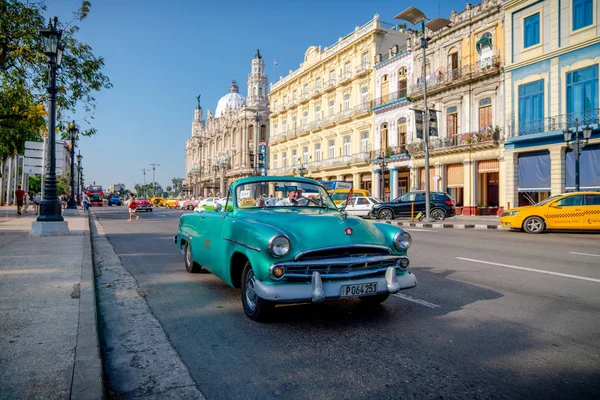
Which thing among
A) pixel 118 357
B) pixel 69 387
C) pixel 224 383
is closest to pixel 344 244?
pixel 224 383

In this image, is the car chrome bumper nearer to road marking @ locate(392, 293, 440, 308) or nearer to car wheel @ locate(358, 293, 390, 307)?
car wheel @ locate(358, 293, 390, 307)

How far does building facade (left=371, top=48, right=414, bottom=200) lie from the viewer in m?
32.6

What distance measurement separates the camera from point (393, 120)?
33.8m

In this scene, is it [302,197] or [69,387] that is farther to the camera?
[302,197]

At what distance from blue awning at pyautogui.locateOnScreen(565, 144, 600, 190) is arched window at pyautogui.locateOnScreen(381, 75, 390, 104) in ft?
51.8

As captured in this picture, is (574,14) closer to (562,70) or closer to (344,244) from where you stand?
(562,70)

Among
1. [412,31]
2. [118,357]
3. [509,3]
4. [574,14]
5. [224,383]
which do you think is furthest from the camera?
[412,31]

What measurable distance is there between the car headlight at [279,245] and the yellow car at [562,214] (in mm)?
13818

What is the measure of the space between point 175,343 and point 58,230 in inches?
392

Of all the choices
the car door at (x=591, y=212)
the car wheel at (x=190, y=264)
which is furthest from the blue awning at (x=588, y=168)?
the car wheel at (x=190, y=264)

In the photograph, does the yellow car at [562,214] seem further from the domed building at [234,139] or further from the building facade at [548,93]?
the domed building at [234,139]

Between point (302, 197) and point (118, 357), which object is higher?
point (302, 197)

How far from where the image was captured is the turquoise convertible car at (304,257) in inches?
148

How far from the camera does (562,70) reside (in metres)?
21.8
